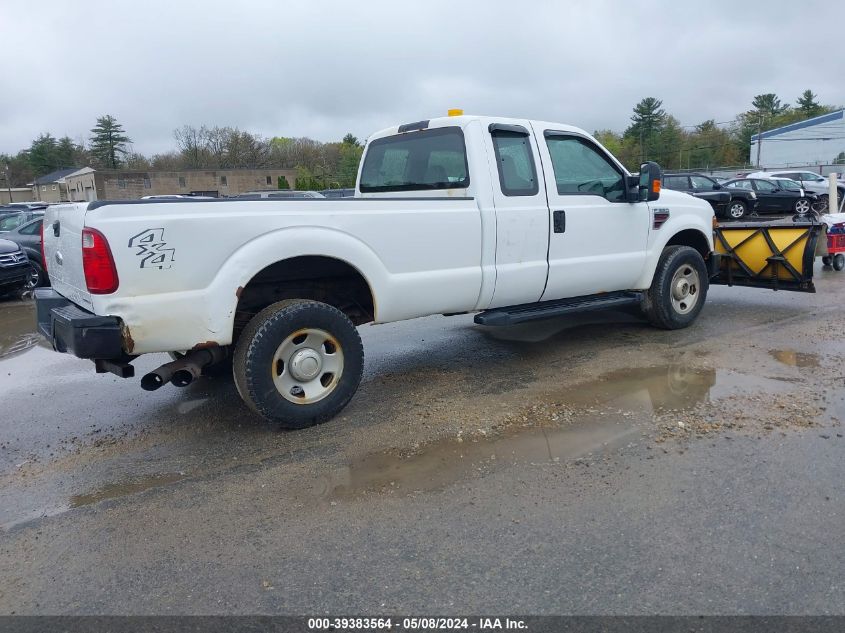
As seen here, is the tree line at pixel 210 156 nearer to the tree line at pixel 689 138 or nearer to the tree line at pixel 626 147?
the tree line at pixel 626 147

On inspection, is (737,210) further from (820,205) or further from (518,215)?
(518,215)

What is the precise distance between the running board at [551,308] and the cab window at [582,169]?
943 mm

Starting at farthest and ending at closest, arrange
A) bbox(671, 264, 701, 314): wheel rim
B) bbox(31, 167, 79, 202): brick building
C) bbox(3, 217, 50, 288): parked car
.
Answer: bbox(31, 167, 79, 202): brick building < bbox(3, 217, 50, 288): parked car < bbox(671, 264, 701, 314): wheel rim

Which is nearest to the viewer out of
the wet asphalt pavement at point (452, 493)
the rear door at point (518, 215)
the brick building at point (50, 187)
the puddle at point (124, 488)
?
the wet asphalt pavement at point (452, 493)

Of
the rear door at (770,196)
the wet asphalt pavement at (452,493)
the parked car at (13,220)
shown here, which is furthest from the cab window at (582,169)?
the rear door at (770,196)

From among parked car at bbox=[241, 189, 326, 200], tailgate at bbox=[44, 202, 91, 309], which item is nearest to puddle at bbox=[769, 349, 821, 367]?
parked car at bbox=[241, 189, 326, 200]

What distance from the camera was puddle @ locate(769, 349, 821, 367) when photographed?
5.65m

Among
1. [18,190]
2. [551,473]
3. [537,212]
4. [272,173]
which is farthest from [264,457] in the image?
[18,190]

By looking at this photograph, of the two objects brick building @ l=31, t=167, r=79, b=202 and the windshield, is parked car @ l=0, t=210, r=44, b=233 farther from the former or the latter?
brick building @ l=31, t=167, r=79, b=202

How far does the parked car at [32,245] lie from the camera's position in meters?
12.4

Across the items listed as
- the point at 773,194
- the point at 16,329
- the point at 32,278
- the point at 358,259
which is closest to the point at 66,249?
the point at 358,259

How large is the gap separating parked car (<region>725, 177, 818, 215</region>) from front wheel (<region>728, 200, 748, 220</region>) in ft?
2.03

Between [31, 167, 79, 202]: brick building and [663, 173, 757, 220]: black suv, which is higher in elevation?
[31, 167, 79, 202]: brick building

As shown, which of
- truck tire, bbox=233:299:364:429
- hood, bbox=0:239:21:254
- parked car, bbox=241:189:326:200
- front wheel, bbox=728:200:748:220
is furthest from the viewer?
front wheel, bbox=728:200:748:220
